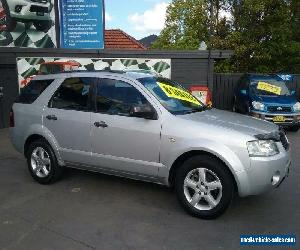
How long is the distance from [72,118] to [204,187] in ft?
7.27

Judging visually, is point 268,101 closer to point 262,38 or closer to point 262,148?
point 262,148

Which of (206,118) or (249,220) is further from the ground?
(206,118)

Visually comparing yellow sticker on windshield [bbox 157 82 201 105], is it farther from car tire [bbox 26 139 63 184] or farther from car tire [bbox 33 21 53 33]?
car tire [bbox 33 21 53 33]

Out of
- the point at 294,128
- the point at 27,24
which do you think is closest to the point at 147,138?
the point at 294,128

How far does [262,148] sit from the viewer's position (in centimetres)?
441

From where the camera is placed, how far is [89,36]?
45.0 ft

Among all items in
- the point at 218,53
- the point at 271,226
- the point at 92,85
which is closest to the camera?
the point at 271,226

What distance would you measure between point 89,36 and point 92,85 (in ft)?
28.7

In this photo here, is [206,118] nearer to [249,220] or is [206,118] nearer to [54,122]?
[249,220]

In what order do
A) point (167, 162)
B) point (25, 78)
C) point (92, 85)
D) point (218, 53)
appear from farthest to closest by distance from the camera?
1. point (218, 53)
2. point (25, 78)
3. point (92, 85)
4. point (167, 162)

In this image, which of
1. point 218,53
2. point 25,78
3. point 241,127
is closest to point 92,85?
point 241,127

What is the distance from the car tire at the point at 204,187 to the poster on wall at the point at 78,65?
717 centimetres

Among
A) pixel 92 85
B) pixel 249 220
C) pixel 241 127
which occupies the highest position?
pixel 92 85

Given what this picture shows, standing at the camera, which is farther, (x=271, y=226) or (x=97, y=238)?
(x=271, y=226)
